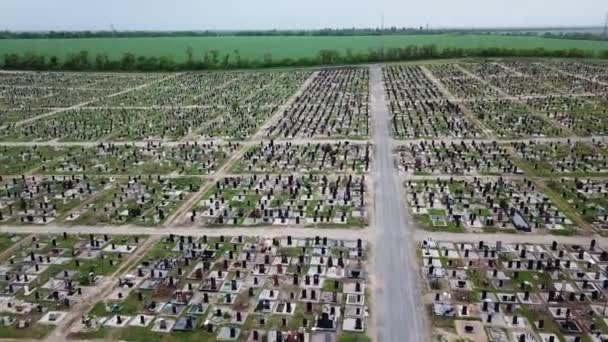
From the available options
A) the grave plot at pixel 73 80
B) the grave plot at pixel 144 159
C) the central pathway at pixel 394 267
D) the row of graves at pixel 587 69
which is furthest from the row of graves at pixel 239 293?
the row of graves at pixel 587 69

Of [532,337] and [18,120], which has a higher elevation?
[18,120]

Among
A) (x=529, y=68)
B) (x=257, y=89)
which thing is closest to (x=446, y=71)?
(x=529, y=68)

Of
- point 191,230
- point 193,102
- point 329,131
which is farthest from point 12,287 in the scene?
point 193,102

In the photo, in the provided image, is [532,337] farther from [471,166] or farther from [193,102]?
[193,102]

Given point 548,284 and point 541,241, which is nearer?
point 548,284

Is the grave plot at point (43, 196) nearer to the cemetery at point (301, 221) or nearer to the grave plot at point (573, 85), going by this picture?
the cemetery at point (301, 221)

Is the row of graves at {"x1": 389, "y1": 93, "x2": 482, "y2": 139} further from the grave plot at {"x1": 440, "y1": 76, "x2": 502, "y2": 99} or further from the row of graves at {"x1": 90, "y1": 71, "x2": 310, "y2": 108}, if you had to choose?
the row of graves at {"x1": 90, "y1": 71, "x2": 310, "y2": 108}

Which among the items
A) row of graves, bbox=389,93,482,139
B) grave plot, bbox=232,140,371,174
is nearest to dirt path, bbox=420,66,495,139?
row of graves, bbox=389,93,482,139

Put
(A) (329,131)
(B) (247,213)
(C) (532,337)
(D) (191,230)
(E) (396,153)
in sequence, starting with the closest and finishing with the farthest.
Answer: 1. (C) (532,337)
2. (D) (191,230)
3. (B) (247,213)
4. (E) (396,153)
5. (A) (329,131)
